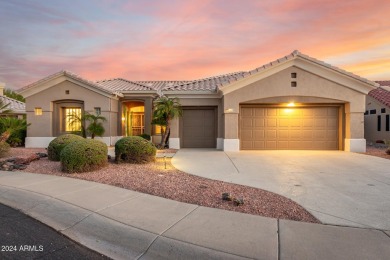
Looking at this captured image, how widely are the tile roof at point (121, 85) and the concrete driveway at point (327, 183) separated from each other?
11180 mm

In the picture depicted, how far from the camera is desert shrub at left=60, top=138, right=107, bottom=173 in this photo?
8.68 metres

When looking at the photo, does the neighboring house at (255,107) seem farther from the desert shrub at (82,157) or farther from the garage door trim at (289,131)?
the desert shrub at (82,157)

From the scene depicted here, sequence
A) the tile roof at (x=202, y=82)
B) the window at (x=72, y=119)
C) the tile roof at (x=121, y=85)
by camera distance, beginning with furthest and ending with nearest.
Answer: the tile roof at (x=121, y=85)
the window at (x=72, y=119)
the tile roof at (x=202, y=82)

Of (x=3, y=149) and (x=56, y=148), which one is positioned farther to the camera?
(x=3, y=149)

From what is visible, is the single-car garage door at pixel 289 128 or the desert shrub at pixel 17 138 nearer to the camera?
the single-car garage door at pixel 289 128

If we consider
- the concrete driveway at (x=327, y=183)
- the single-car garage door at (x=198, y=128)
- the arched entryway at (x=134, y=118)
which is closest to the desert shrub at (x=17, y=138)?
the arched entryway at (x=134, y=118)

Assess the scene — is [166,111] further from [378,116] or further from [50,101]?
[378,116]

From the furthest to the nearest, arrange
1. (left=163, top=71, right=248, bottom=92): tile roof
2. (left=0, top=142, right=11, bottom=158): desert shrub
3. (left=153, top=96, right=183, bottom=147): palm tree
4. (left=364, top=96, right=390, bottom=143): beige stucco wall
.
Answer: (left=364, top=96, right=390, bottom=143): beige stucco wall < (left=163, top=71, right=248, bottom=92): tile roof < (left=153, top=96, right=183, bottom=147): palm tree < (left=0, top=142, right=11, bottom=158): desert shrub

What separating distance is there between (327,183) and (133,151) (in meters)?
7.11

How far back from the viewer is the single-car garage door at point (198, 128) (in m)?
17.6

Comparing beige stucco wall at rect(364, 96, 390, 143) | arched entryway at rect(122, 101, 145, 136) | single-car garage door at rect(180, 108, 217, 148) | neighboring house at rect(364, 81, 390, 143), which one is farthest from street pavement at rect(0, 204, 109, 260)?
beige stucco wall at rect(364, 96, 390, 143)

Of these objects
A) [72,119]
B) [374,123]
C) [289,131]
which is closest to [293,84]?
[289,131]

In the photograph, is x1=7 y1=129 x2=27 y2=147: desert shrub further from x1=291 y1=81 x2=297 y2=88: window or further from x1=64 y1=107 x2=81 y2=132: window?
x1=291 y1=81 x2=297 y2=88: window

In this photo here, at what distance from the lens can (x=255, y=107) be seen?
16.0 m
